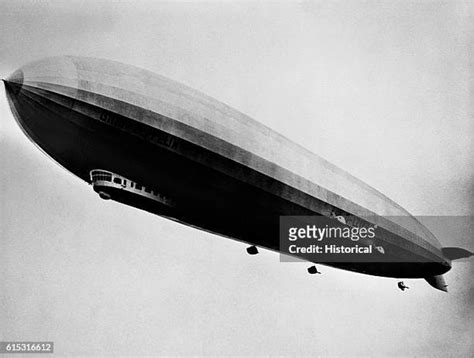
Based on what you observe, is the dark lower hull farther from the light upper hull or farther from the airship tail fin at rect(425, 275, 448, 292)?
the airship tail fin at rect(425, 275, 448, 292)

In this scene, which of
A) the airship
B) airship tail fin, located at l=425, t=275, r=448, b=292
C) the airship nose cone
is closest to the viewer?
the airship nose cone

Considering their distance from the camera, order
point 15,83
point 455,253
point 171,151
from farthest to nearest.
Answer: point 455,253, point 171,151, point 15,83

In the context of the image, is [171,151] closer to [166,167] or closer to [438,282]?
[166,167]

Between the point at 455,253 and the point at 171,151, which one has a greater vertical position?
the point at 171,151

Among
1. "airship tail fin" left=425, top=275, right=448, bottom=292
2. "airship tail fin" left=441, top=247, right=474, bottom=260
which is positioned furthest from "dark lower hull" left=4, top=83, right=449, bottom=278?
"airship tail fin" left=425, top=275, right=448, bottom=292

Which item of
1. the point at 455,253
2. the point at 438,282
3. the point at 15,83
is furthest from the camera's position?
the point at 438,282

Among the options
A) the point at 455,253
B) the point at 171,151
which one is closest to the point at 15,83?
the point at 171,151
